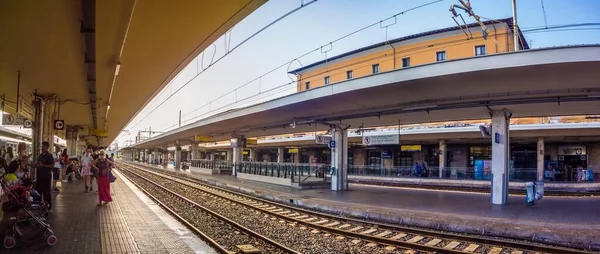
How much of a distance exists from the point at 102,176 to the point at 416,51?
3289cm

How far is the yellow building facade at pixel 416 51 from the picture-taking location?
110 feet

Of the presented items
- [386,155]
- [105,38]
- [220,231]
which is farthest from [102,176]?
[386,155]

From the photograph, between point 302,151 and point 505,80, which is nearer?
point 505,80

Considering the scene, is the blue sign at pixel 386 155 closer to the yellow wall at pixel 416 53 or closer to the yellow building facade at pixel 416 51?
the yellow building facade at pixel 416 51

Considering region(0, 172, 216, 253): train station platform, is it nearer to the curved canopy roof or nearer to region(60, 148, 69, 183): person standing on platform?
the curved canopy roof

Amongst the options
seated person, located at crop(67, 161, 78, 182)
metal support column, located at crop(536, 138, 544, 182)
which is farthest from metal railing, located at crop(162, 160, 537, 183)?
seated person, located at crop(67, 161, 78, 182)

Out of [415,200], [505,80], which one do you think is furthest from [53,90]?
[505,80]

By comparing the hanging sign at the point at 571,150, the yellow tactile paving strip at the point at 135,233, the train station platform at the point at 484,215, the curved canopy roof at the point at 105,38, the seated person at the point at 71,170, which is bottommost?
the train station platform at the point at 484,215

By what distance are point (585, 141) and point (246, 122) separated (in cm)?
2545

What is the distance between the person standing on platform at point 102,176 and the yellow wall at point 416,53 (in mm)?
22895

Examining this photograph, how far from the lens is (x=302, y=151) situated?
54.0 meters

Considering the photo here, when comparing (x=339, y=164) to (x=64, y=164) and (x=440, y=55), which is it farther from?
(x=440, y=55)

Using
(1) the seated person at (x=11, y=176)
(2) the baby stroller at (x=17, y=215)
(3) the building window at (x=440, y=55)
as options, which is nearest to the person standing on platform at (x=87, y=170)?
(1) the seated person at (x=11, y=176)

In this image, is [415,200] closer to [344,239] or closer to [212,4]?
[344,239]
